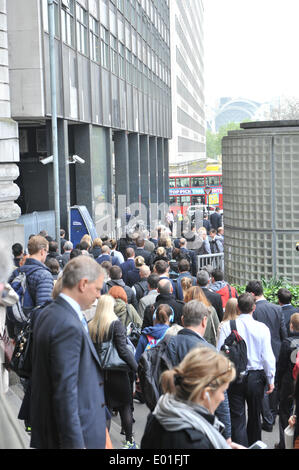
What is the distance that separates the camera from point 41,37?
20.2m

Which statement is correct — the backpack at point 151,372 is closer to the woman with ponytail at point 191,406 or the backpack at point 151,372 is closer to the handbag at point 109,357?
the handbag at point 109,357

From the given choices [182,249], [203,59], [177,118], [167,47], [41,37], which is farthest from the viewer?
[203,59]

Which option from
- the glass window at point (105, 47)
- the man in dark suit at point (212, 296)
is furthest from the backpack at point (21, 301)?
the glass window at point (105, 47)

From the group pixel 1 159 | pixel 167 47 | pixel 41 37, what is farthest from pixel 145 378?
pixel 167 47

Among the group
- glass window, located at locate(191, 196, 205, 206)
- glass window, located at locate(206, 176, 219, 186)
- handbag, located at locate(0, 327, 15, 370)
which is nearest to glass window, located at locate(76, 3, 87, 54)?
handbag, located at locate(0, 327, 15, 370)

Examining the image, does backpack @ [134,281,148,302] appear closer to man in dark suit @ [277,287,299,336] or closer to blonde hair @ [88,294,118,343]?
man in dark suit @ [277,287,299,336]

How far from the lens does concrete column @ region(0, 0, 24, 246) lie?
672 inches

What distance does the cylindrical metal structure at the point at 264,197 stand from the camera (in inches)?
479

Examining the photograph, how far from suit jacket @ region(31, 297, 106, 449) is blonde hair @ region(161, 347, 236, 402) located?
2.46ft

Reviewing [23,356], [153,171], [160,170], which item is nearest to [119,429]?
[23,356]

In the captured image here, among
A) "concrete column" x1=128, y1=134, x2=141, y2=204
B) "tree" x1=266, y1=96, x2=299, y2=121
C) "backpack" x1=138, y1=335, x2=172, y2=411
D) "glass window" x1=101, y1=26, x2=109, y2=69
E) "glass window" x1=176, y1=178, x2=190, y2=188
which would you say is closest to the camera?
"backpack" x1=138, y1=335, x2=172, y2=411

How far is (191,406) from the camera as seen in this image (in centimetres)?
332

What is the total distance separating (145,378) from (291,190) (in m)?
6.54

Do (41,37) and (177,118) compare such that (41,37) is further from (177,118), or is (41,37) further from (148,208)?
(177,118)
